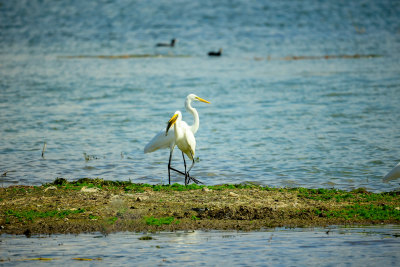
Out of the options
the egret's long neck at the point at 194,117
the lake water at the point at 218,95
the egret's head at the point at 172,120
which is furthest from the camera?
the lake water at the point at 218,95

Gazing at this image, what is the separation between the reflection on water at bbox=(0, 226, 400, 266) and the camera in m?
6.29

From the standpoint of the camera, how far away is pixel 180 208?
8109 millimetres

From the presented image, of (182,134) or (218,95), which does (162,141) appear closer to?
(182,134)

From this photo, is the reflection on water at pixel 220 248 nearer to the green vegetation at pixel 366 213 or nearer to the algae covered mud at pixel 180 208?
the algae covered mud at pixel 180 208

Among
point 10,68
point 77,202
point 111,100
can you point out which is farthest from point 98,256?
point 10,68

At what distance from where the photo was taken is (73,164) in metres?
12.1

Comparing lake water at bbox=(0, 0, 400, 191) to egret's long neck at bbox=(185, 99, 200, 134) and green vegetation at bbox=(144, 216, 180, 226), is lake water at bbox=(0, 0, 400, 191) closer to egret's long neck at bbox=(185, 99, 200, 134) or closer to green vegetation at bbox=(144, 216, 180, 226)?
egret's long neck at bbox=(185, 99, 200, 134)

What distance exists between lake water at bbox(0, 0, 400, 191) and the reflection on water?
128 inches

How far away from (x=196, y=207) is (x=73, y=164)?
483 cm

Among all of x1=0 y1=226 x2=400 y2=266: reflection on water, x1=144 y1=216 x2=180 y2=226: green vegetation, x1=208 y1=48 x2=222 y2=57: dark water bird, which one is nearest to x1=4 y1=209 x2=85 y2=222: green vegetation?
x1=0 y1=226 x2=400 y2=266: reflection on water

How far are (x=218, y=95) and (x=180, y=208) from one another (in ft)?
46.7

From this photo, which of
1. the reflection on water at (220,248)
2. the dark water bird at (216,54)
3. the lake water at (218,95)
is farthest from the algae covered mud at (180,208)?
the dark water bird at (216,54)

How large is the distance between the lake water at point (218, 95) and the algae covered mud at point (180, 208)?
1451mm

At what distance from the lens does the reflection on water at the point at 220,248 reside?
20.6ft
